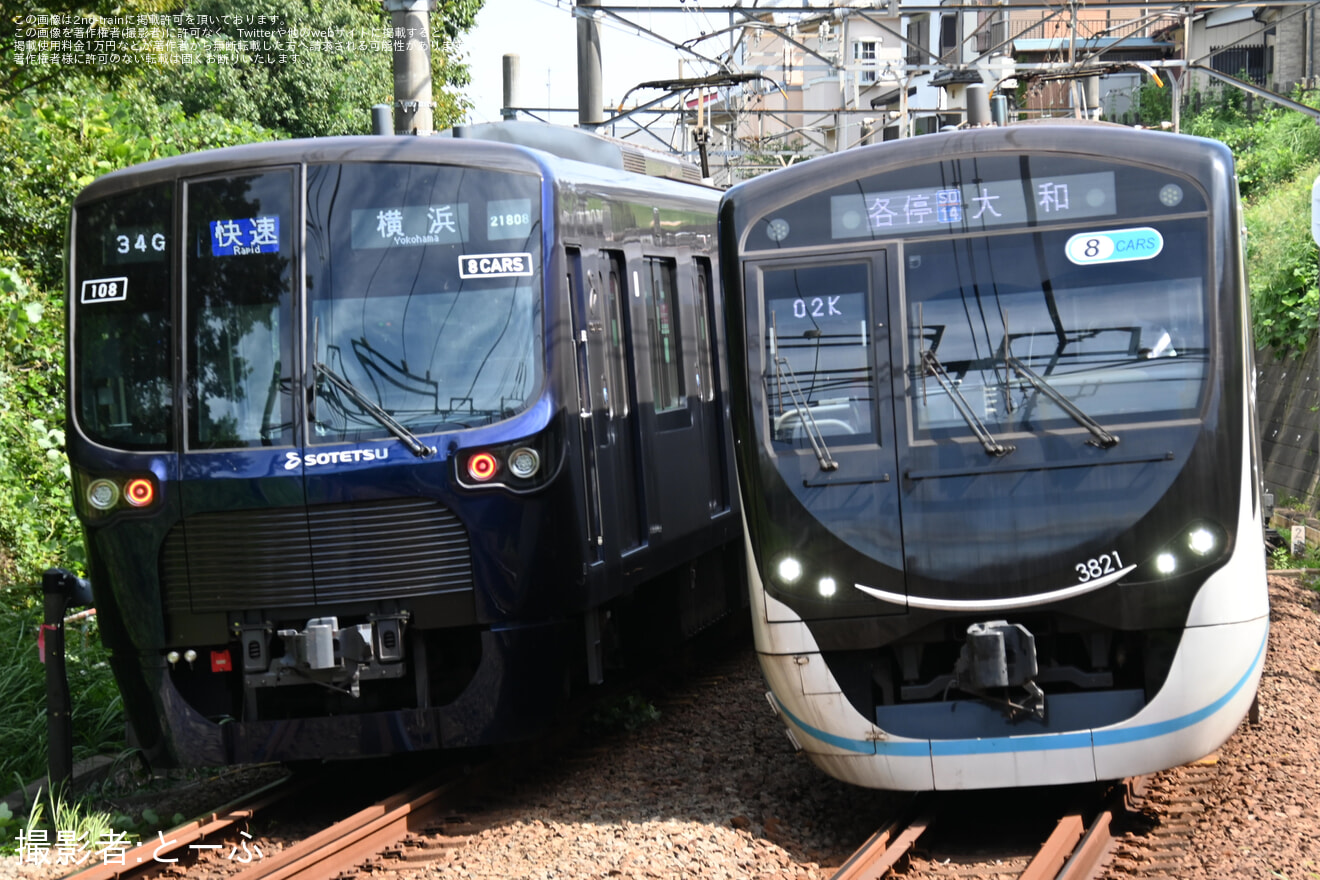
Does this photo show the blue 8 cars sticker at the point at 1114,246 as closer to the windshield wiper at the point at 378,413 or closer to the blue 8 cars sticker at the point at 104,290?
the windshield wiper at the point at 378,413

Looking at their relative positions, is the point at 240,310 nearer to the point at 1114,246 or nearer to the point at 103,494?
the point at 103,494

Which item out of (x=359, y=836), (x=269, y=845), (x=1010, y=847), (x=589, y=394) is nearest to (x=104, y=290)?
(x=589, y=394)

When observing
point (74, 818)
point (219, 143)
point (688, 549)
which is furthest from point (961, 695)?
point (219, 143)

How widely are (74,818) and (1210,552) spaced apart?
5156 millimetres

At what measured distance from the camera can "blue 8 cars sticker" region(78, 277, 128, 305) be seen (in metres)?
7.35

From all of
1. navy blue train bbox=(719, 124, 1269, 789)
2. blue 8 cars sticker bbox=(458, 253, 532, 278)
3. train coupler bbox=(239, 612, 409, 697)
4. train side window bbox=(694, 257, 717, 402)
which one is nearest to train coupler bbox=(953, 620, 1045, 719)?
navy blue train bbox=(719, 124, 1269, 789)

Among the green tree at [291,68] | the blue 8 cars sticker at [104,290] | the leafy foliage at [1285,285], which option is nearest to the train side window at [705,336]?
the blue 8 cars sticker at [104,290]

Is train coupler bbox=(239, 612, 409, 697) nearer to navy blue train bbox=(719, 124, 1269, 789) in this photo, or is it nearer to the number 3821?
navy blue train bbox=(719, 124, 1269, 789)

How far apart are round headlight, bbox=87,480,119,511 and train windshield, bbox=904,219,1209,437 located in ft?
12.1

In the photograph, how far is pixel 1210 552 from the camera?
6258mm

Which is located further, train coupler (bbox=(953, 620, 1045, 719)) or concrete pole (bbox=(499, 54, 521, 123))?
concrete pole (bbox=(499, 54, 521, 123))

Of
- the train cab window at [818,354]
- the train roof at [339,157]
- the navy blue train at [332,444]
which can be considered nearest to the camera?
the train cab window at [818,354]

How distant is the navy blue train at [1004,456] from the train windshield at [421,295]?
3.70ft

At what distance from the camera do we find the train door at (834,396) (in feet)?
21.3
